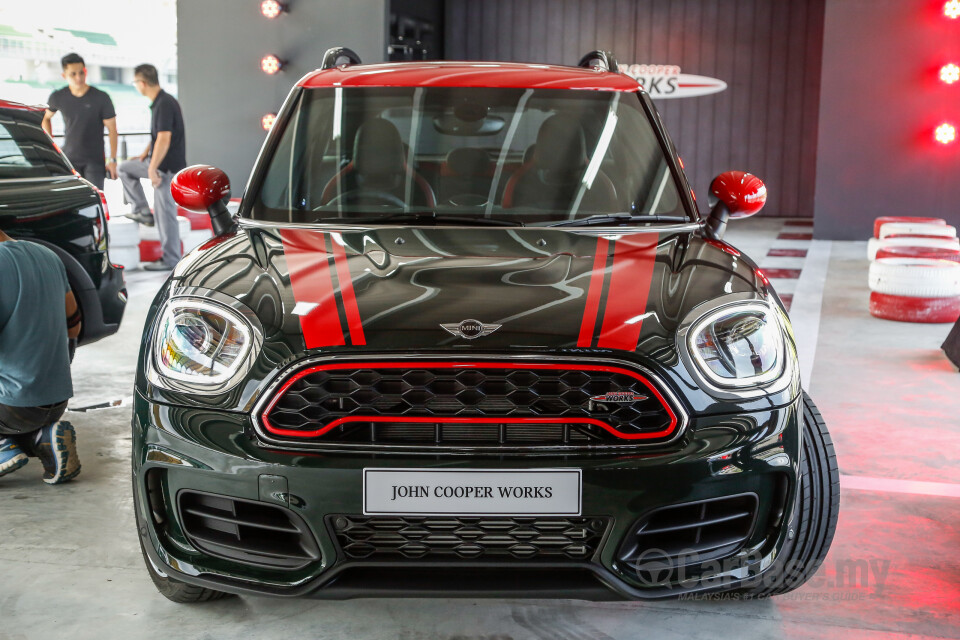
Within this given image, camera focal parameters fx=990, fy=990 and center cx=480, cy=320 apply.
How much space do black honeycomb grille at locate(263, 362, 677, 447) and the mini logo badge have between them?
67 mm

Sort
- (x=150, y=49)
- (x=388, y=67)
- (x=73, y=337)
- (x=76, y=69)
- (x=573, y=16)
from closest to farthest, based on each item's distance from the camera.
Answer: (x=388, y=67)
(x=73, y=337)
(x=76, y=69)
(x=573, y=16)
(x=150, y=49)

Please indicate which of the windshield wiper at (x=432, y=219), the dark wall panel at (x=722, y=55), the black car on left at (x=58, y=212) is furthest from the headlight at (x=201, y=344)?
the dark wall panel at (x=722, y=55)

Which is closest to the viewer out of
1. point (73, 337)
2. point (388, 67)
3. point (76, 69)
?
point (388, 67)

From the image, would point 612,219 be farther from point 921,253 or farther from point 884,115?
point 884,115

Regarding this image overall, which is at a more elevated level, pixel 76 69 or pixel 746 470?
pixel 76 69

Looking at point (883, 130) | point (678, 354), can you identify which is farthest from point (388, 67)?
point (883, 130)

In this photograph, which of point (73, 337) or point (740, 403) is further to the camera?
point (73, 337)

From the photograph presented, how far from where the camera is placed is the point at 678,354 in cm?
187

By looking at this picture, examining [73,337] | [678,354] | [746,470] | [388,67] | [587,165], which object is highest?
[388,67]

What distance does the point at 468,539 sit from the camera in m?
1.83

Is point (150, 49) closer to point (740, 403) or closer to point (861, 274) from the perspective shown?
point (861, 274)

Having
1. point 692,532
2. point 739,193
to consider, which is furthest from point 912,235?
point 692,532

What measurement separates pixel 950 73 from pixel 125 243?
7.61 m

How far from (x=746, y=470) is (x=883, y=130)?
898 cm
